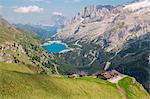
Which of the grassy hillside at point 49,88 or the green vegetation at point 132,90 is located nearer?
the grassy hillside at point 49,88

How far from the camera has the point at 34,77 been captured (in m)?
150

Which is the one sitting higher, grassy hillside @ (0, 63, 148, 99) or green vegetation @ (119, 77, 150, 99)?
grassy hillside @ (0, 63, 148, 99)

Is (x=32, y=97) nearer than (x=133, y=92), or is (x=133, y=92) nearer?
(x=32, y=97)

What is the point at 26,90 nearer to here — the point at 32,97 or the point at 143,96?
the point at 32,97

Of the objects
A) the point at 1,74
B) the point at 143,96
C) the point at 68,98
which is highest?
the point at 1,74

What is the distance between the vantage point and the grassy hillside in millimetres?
128875

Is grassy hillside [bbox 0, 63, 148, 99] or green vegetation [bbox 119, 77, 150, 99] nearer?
grassy hillside [bbox 0, 63, 148, 99]

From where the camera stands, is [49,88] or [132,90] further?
[132,90]

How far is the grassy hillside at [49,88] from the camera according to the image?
129m

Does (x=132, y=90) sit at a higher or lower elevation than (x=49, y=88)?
lower

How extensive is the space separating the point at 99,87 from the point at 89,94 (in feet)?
45.7

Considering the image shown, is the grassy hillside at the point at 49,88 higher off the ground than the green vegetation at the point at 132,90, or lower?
higher

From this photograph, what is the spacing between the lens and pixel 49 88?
472ft

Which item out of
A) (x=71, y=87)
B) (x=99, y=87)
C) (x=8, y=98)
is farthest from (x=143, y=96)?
(x=8, y=98)
